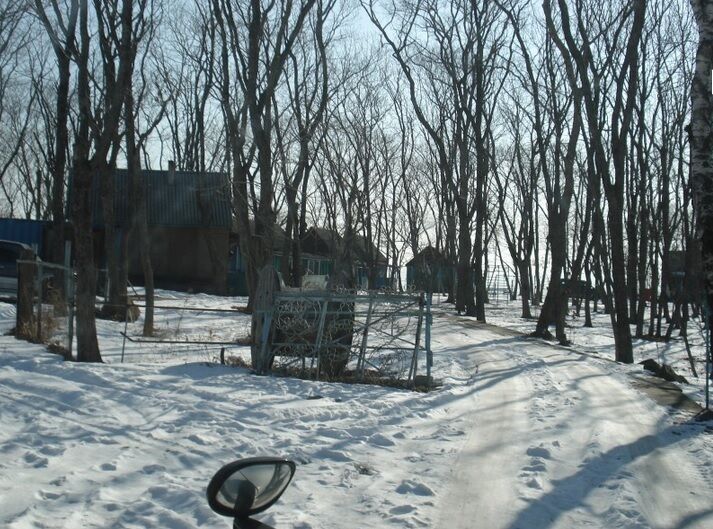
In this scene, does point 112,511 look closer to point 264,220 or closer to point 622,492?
point 622,492

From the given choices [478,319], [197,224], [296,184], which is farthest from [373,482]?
[197,224]

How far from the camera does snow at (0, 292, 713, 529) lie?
5238 mm

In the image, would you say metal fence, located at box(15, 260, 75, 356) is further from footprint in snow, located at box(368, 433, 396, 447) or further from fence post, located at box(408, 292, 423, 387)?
footprint in snow, located at box(368, 433, 396, 447)

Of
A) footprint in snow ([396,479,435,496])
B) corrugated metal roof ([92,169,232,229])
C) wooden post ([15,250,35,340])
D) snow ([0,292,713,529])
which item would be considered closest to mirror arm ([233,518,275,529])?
snow ([0,292,713,529])

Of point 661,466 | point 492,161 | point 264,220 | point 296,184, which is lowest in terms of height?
point 661,466

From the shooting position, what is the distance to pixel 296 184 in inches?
840

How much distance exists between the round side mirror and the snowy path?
273cm

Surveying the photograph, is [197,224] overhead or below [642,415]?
overhead

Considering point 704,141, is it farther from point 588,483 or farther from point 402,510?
point 402,510

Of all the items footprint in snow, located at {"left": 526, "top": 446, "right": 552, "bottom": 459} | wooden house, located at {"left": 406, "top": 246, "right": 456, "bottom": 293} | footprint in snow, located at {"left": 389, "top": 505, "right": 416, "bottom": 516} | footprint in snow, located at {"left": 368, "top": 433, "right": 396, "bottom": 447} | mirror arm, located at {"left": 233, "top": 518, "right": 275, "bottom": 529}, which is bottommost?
footprint in snow, located at {"left": 526, "top": 446, "right": 552, "bottom": 459}

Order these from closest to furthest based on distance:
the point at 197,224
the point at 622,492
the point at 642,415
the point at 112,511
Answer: the point at 112,511 < the point at 622,492 < the point at 642,415 < the point at 197,224

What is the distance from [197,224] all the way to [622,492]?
36.2 m

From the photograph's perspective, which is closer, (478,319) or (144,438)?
(144,438)

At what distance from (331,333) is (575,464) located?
6361 millimetres
